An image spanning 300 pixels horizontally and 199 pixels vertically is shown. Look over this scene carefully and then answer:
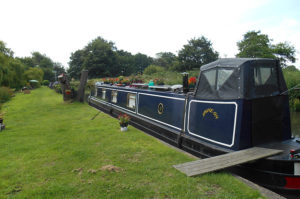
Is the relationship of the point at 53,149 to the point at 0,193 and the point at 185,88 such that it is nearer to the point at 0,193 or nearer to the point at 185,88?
the point at 0,193

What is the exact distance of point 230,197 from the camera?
2.54m

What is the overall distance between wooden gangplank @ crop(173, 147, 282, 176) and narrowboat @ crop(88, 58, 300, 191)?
0.39 ft

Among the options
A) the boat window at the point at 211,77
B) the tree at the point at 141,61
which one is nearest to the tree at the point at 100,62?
the tree at the point at 141,61

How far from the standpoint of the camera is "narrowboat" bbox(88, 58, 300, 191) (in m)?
2.91

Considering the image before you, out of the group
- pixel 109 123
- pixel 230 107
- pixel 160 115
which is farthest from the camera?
pixel 109 123

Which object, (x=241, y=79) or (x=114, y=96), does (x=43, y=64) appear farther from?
(x=241, y=79)

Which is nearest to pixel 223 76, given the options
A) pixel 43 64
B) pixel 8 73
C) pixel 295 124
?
pixel 295 124

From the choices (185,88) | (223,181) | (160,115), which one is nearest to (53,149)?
(160,115)

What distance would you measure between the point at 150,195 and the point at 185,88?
8.58ft

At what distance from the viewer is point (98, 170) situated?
11.3ft

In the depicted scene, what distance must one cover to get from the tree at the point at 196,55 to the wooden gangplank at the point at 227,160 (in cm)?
3076

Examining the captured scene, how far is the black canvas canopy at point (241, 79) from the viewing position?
10.8 ft

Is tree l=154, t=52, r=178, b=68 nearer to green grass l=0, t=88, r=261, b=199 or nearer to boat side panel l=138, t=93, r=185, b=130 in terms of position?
boat side panel l=138, t=93, r=185, b=130

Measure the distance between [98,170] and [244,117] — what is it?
8.11ft
